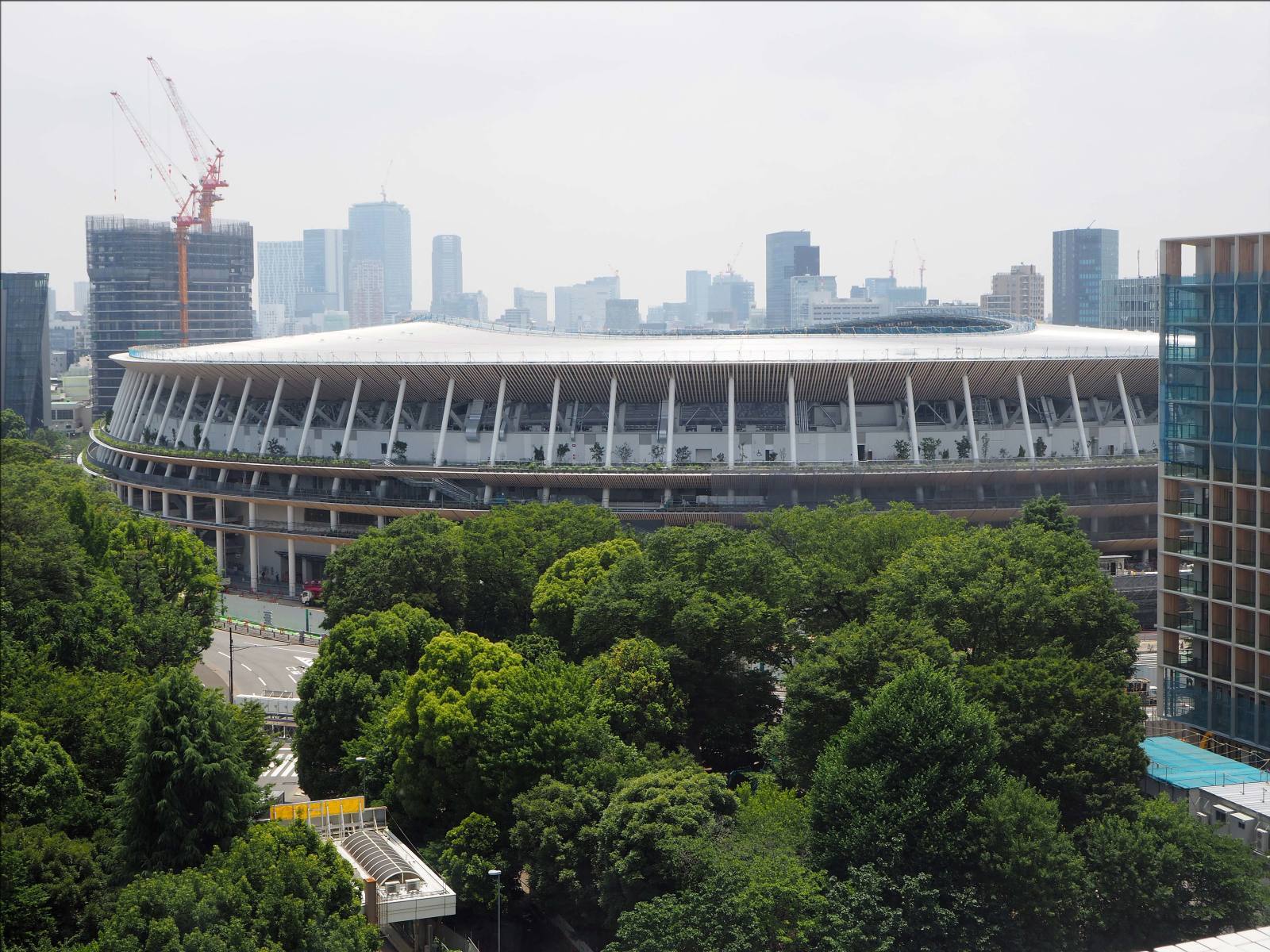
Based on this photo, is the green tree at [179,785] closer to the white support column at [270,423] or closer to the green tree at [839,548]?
the green tree at [839,548]

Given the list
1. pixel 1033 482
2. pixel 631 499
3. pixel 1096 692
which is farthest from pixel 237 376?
pixel 1096 692

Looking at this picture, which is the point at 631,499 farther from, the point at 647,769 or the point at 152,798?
the point at 152,798

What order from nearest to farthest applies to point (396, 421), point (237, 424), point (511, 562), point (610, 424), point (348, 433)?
point (511, 562)
point (610, 424)
point (396, 421)
point (348, 433)
point (237, 424)

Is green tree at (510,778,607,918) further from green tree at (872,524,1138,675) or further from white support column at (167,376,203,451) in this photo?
white support column at (167,376,203,451)

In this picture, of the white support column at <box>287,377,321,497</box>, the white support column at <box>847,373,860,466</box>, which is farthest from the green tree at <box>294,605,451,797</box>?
the white support column at <box>287,377,321,497</box>

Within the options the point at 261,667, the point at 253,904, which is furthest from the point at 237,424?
the point at 253,904

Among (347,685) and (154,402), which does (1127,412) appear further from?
(154,402)

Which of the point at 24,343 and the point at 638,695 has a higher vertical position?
the point at 24,343
